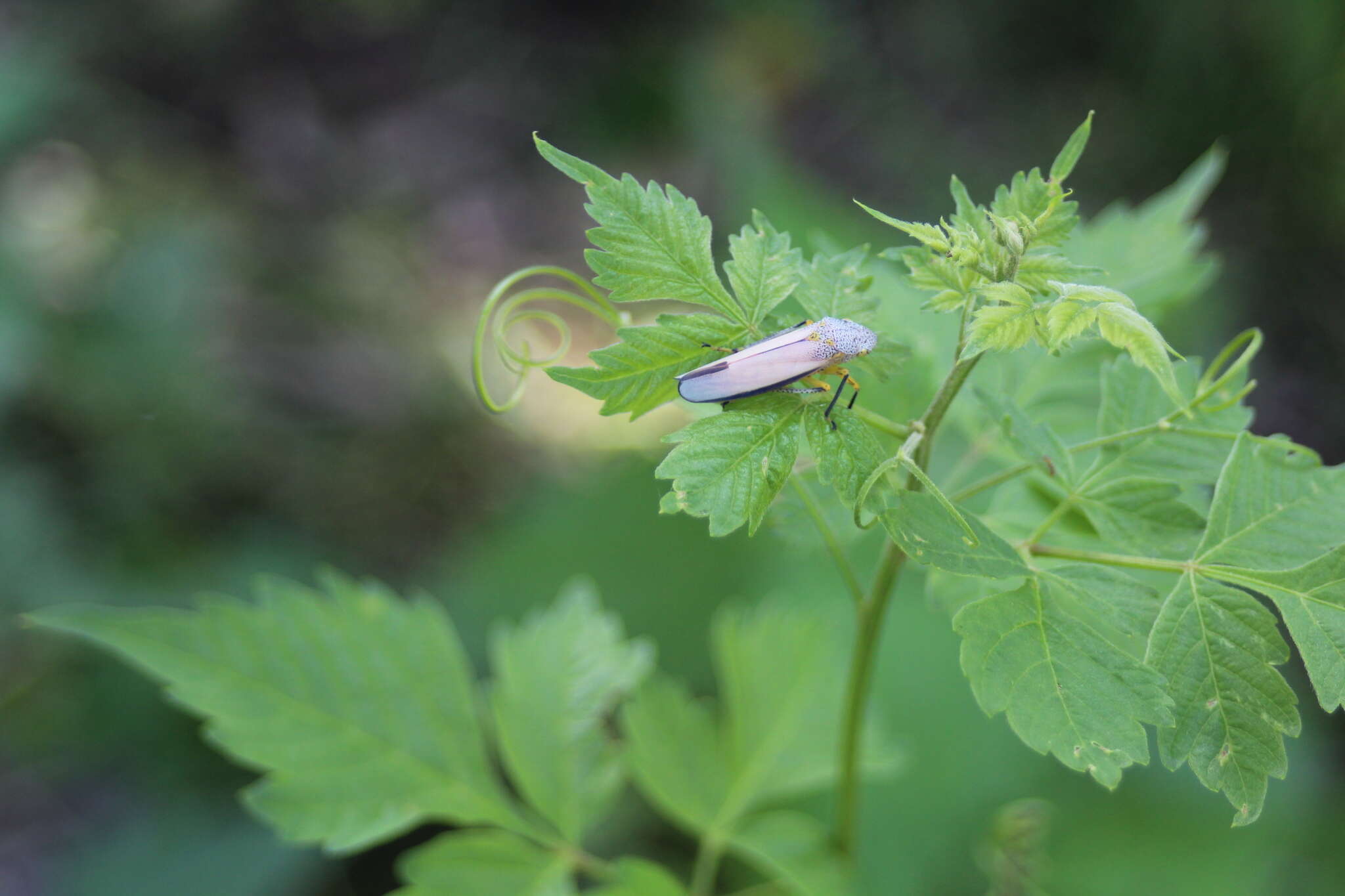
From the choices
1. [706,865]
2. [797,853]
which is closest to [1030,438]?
[797,853]

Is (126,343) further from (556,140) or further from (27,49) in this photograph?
(556,140)

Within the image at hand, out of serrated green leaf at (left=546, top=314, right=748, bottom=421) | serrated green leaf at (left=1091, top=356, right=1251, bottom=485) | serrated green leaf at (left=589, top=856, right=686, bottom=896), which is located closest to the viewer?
serrated green leaf at (left=546, top=314, right=748, bottom=421)

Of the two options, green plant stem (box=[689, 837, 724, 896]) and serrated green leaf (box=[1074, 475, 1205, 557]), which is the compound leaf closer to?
serrated green leaf (box=[1074, 475, 1205, 557])

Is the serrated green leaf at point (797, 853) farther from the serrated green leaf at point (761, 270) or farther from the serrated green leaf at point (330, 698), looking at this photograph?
the serrated green leaf at point (761, 270)

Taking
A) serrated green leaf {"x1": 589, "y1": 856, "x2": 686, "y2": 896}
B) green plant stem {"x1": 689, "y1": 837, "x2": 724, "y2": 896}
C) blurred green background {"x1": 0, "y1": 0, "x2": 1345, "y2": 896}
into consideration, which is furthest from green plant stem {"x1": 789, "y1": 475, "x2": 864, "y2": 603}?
blurred green background {"x1": 0, "y1": 0, "x2": 1345, "y2": 896}

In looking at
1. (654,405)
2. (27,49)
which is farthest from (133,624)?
(27,49)

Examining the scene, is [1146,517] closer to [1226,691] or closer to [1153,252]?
[1226,691]

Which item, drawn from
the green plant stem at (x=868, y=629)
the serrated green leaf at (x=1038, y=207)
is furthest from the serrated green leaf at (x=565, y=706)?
the serrated green leaf at (x=1038, y=207)
